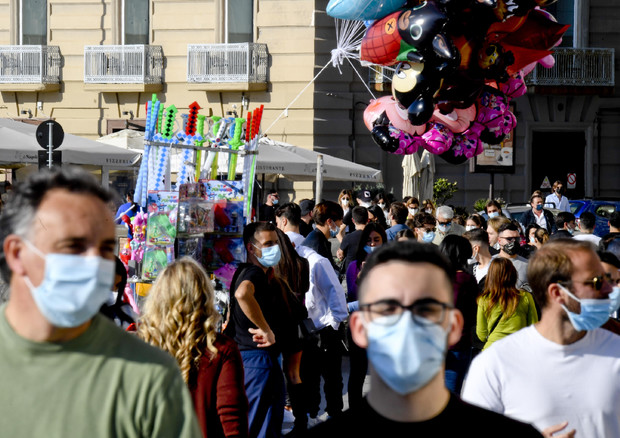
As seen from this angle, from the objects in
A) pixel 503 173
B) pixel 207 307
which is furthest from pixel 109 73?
pixel 207 307

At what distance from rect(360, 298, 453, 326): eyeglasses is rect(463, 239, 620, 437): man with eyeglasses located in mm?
1238

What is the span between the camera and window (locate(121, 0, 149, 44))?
82.9 ft

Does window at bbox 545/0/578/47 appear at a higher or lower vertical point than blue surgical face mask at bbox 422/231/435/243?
higher

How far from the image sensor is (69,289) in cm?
248

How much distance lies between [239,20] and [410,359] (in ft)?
76.0

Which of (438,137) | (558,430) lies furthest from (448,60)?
(558,430)

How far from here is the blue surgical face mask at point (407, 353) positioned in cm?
241

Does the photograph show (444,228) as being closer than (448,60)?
No

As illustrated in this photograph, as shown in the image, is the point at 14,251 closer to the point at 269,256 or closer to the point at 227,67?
the point at 269,256

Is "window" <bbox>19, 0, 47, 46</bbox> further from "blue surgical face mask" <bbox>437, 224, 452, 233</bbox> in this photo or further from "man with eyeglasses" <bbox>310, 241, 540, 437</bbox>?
"man with eyeglasses" <bbox>310, 241, 540, 437</bbox>

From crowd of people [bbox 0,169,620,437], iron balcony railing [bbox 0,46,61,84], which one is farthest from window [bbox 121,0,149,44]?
crowd of people [bbox 0,169,620,437]

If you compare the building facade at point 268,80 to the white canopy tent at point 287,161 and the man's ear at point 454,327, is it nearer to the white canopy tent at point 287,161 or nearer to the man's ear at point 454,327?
the white canopy tent at point 287,161

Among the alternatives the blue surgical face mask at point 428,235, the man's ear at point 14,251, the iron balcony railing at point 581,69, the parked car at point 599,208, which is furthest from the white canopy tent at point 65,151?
the iron balcony railing at point 581,69

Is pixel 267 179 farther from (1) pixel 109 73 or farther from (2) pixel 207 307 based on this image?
(2) pixel 207 307
